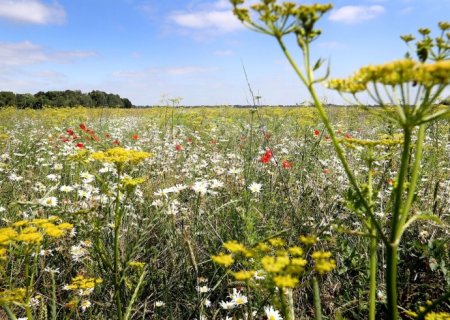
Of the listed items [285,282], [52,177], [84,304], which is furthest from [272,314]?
[52,177]

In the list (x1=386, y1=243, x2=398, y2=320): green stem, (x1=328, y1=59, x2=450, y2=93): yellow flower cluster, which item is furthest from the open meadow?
(x1=328, y1=59, x2=450, y2=93): yellow flower cluster

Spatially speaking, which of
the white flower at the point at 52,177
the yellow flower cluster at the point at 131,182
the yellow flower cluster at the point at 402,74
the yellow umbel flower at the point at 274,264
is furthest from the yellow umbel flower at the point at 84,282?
the white flower at the point at 52,177

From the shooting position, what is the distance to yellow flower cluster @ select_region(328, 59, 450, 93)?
0.97m

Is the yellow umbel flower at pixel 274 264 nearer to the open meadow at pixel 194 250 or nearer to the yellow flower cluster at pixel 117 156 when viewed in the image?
the open meadow at pixel 194 250

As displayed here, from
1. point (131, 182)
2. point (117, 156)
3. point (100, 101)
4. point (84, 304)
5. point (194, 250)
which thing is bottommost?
point (84, 304)

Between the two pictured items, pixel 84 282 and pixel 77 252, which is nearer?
pixel 84 282

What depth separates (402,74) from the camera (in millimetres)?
1020

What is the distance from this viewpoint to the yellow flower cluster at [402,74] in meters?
0.97

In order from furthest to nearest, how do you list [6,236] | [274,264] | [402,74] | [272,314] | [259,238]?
[259,238]
[272,314]
[6,236]
[274,264]
[402,74]

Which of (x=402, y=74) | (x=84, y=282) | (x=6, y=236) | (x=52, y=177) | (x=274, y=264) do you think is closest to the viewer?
(x=402, y=74)

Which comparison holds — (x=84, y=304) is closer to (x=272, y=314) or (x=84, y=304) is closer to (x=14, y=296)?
(x=14, y=296)

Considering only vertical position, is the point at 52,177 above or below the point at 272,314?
above

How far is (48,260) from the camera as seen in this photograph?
329cm

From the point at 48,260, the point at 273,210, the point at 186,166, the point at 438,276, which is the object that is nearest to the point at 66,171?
the point at 186,166
